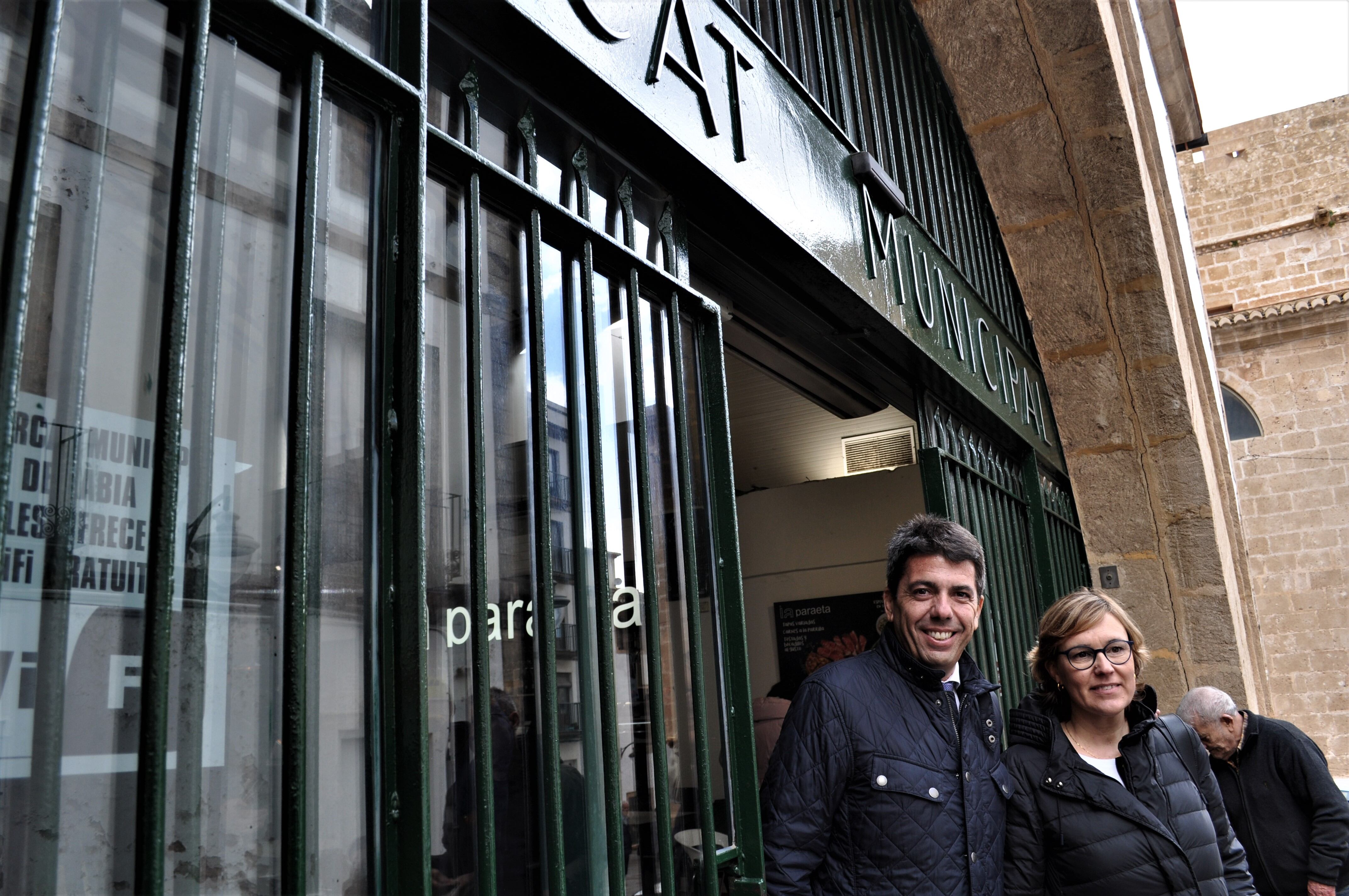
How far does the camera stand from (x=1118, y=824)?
206cm

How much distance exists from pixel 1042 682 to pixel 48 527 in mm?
2126

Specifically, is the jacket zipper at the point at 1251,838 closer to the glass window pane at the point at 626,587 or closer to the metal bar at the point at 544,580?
the glass window pane at the point at 626,587

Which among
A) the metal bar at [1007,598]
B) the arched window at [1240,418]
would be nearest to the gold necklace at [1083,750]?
the metal bar at [1007,598]

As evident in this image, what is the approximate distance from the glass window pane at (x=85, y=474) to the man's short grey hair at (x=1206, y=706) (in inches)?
156

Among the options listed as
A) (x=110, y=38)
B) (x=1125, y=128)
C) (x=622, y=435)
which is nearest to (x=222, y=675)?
(x=110, y=38)

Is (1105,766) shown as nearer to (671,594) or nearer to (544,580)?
(671,594)

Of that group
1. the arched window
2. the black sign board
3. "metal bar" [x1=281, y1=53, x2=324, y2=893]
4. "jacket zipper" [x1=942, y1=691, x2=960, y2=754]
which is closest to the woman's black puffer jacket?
"jacket zipper" [x1=942, y1=691, x2=960, y2=754]

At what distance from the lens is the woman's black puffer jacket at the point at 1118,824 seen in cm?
203

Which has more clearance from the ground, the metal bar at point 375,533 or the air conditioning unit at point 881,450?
the air conditioning unit at point 881,450

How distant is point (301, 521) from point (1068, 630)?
5.98 feet

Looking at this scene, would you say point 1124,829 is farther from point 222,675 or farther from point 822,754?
point 222,675

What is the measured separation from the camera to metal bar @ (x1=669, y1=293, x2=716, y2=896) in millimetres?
1684

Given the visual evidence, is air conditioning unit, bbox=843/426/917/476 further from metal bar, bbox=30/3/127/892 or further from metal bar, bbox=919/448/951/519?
metal bar, bbox=30/3/127/892

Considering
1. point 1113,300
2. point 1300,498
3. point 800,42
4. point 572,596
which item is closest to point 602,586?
point 572,596
